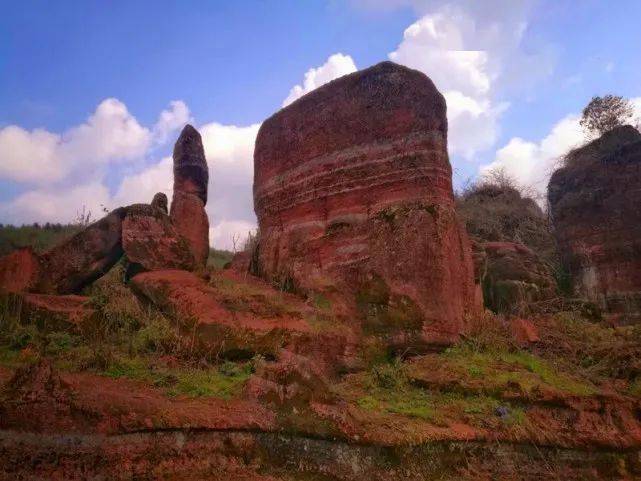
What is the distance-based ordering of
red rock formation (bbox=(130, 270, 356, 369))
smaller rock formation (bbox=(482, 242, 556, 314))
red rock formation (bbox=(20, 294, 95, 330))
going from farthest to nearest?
smaller rock formation (bbox=(482, 242, 556, 314)) < red rock formation (bbox=(20, 294, 95, 330)) < red rock formation (bbox=(130, 270, 356, 369))

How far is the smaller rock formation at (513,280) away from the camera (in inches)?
535

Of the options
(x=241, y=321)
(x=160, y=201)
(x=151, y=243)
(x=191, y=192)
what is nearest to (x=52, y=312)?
(x=151, y=243)

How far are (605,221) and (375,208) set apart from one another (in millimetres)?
11582

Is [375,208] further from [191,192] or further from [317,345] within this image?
[191,192]

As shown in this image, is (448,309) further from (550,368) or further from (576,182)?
(576,182)

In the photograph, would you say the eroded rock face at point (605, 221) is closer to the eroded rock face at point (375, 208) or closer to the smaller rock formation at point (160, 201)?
the eroded rock face at point (375, 208)

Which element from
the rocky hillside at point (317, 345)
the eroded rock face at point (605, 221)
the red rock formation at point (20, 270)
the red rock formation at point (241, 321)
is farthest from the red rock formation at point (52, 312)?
the eroded rock face at point (605, 221)

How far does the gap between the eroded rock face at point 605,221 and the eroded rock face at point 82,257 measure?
1405cm

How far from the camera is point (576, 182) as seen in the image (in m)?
18.5

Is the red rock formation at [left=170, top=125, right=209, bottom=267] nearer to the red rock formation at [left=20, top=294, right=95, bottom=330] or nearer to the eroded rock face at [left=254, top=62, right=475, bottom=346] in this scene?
the eroded rock face at [left=254, top=62, right=475, bottom=346]

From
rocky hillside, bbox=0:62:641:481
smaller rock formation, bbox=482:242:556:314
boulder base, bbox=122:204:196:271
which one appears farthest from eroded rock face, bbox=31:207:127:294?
smaller rock formation, bbox=482:242:556:314

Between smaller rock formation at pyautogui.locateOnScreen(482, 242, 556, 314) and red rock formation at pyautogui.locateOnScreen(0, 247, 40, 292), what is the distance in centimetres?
1004

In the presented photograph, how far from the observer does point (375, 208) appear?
898 cm

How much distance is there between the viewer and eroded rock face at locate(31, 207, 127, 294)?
30.0ft
